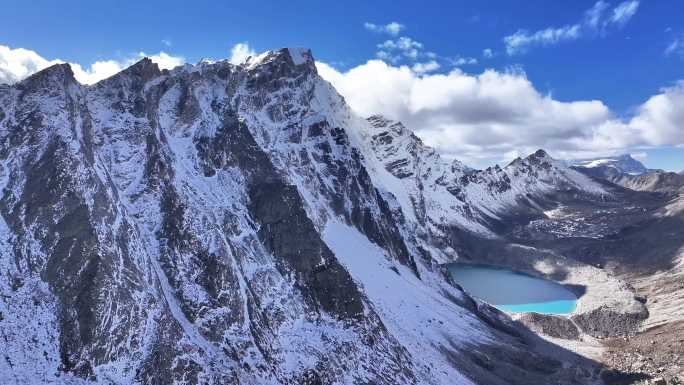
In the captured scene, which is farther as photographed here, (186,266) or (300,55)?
(300,55)

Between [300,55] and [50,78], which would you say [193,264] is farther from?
[300,55]

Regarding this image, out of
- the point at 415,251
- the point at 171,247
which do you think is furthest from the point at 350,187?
the point at 171,247

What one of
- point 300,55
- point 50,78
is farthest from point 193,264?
point 300,55

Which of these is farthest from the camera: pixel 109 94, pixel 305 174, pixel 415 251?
pixel 415 251

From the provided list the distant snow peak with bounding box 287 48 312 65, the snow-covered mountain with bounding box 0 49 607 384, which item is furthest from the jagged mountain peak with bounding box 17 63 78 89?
the distant snow peak with bounding box 287 48 312 65

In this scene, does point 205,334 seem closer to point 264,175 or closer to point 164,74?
point 264,175

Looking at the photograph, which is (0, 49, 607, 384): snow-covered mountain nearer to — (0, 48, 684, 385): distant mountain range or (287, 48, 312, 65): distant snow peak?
(0, 48, 684, 385): distant mountain range

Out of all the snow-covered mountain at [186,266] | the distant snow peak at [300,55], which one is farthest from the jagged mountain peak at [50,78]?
the distant snow peak at [300,55]

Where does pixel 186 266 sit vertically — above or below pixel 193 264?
below
